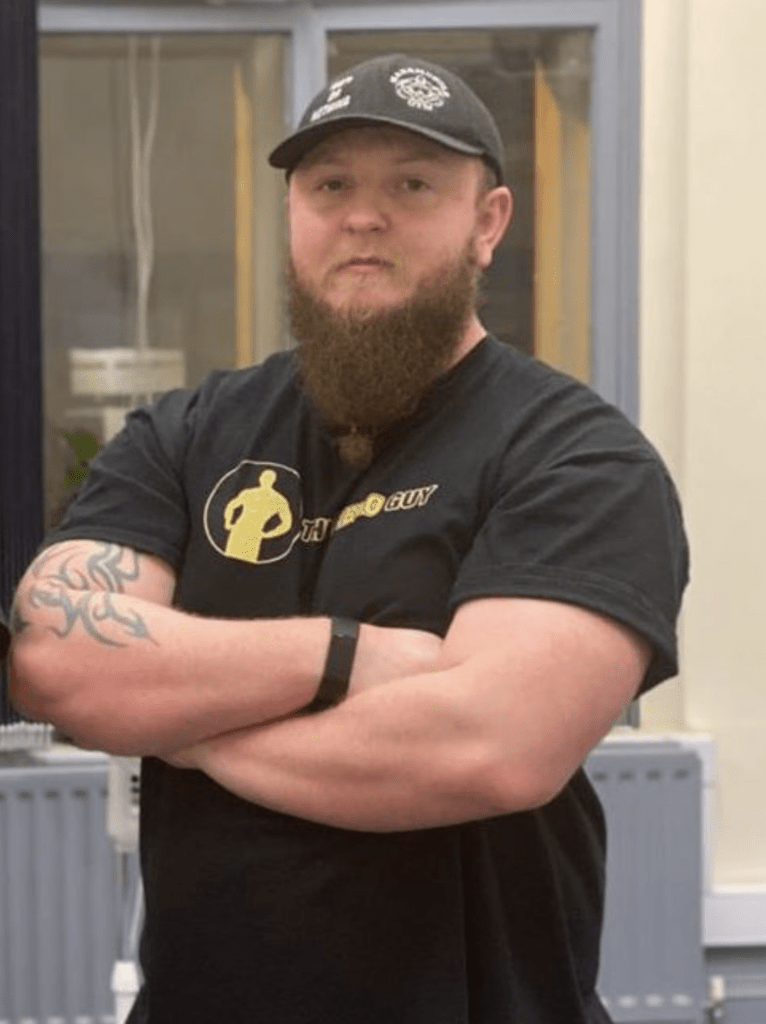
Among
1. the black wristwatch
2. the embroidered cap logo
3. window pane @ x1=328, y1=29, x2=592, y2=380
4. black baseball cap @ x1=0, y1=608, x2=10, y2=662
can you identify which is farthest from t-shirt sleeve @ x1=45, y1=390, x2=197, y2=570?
window pane @ x1=328, y1=29, x2=592, y2=380

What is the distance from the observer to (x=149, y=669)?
5.39 ft

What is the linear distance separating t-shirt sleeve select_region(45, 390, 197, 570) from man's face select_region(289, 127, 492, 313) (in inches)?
8.1

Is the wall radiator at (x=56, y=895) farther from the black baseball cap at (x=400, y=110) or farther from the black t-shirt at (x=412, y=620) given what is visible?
the black baseball cap at (x=400, y=110)

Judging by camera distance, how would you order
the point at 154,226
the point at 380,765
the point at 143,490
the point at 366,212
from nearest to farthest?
the point at 380,765 → the point at 366,212 → the point at 143,490 → the point at 154,226

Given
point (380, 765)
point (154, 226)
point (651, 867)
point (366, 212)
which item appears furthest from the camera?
point (154, 226)

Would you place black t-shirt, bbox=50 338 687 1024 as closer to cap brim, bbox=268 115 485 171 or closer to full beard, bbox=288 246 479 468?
full beard, bbox=288 246 479 468

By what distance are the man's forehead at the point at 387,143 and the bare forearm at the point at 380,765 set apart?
0.46 meters

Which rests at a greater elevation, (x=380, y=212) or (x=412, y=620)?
(x=380, y=212)

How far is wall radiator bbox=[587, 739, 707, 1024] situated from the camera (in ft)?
11.3

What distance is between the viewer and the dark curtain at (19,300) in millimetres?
3303

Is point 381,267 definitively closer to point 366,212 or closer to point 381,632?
point 366,212

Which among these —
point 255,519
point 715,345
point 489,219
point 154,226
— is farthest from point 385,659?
point 154,226

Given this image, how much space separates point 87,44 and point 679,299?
3.87 ft

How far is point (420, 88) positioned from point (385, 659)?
50 centimetres
